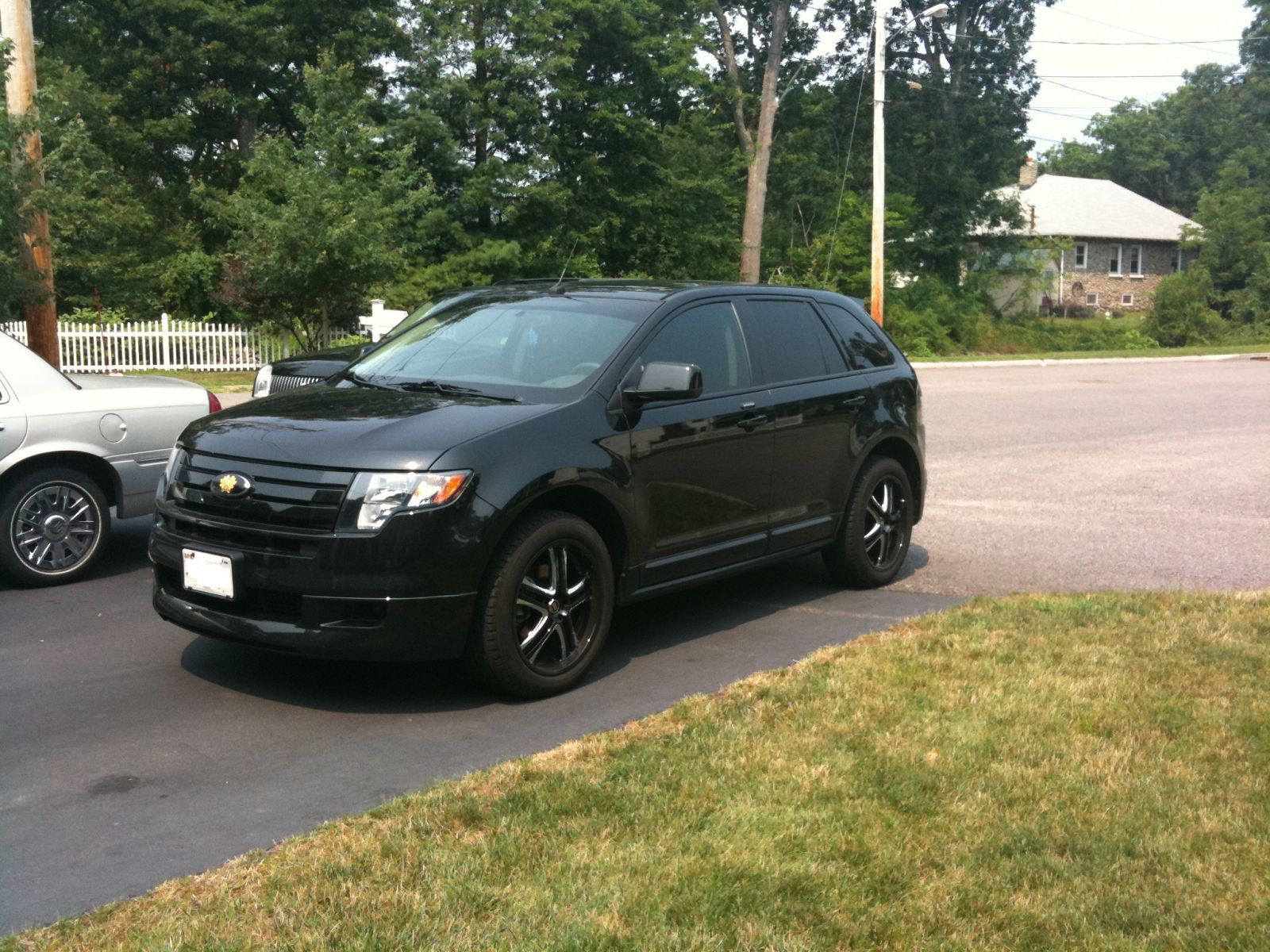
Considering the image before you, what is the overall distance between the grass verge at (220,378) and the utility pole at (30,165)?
7938 millimetres

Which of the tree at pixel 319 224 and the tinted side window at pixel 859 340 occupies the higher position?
the tree at pixel 319 224

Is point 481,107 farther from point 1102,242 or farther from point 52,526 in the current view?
point 1102,242

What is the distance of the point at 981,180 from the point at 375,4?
2724 cm

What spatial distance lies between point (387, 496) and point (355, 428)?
43 centimetres

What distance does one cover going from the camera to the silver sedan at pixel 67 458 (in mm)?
7590

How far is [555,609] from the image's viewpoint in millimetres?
5707

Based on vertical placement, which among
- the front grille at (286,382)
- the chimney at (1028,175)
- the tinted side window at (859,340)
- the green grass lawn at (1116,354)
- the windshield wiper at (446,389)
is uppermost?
the chimney at (1028,175)

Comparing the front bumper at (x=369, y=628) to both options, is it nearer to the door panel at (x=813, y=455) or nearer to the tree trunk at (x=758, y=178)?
the door panel at (x=813, y=455)

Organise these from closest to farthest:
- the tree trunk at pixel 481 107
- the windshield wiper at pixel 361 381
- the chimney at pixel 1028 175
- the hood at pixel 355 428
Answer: the hood at pixel 355 428
the windshield wiper at pixel 361 381
the tree trunk at pixel 481 107
the chimney at pixel 1028 175

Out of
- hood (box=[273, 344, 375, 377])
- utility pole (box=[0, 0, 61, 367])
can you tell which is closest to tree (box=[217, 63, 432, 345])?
utility pole (box=[0, 0, 61, 367])

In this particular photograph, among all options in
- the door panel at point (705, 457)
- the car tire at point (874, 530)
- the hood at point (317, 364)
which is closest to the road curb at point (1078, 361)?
the hood at point (317, 364)

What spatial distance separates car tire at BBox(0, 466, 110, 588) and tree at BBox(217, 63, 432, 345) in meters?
14.4

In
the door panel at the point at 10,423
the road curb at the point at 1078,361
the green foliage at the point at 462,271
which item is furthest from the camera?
the road curb at the point at 1078,361

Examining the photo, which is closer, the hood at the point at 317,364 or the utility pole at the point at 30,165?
the hood at the point at 317,364
